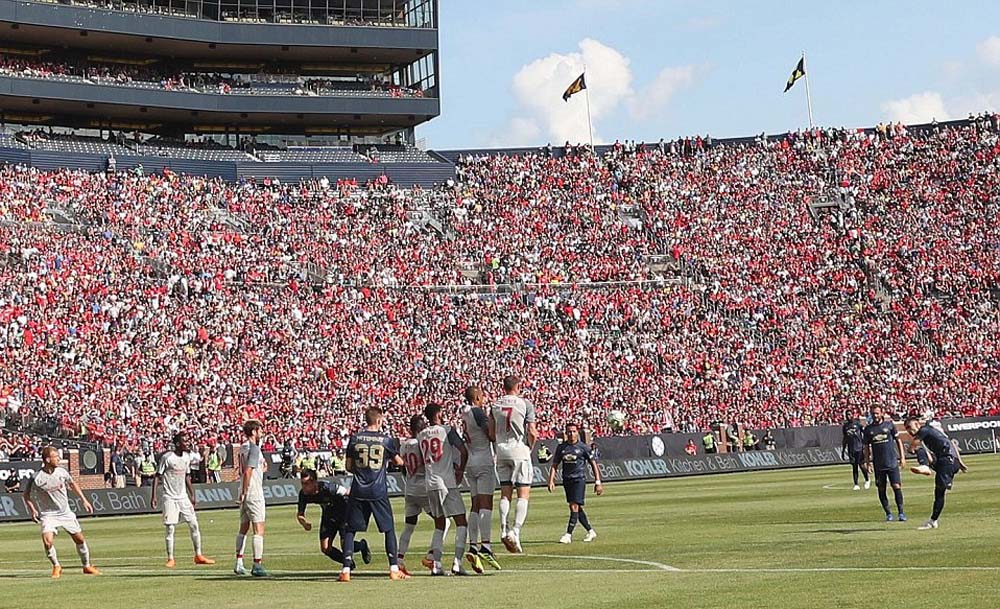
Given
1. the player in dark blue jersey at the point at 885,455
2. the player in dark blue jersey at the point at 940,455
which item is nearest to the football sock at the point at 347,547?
the player in dark blue jersey at the point at 940,455

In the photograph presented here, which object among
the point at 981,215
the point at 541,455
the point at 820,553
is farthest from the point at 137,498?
the point at 981,215

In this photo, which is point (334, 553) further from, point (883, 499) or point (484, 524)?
point (883, 499)

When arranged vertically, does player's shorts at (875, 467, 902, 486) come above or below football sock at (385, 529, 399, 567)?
above

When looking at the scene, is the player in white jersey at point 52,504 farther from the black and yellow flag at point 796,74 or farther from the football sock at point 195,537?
the black and yellow flag at point 796,74

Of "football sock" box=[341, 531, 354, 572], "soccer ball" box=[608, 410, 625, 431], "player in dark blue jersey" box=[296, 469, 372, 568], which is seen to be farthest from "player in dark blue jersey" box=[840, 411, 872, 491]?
"football sock" box=[341, 531, 354, 572]

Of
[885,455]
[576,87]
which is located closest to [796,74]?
[576,87]

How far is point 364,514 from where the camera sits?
57.9ft

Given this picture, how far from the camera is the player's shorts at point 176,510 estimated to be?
72.6 ft

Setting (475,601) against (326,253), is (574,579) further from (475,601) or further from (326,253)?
(326,253)

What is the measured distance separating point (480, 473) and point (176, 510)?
20.6 ft

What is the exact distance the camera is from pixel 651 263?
69.9m

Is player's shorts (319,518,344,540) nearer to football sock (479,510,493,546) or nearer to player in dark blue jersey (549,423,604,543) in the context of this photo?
football sock (479,510,493,546)

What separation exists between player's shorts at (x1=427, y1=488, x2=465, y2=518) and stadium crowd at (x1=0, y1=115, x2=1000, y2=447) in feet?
99.4

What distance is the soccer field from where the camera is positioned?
48.3 feet
